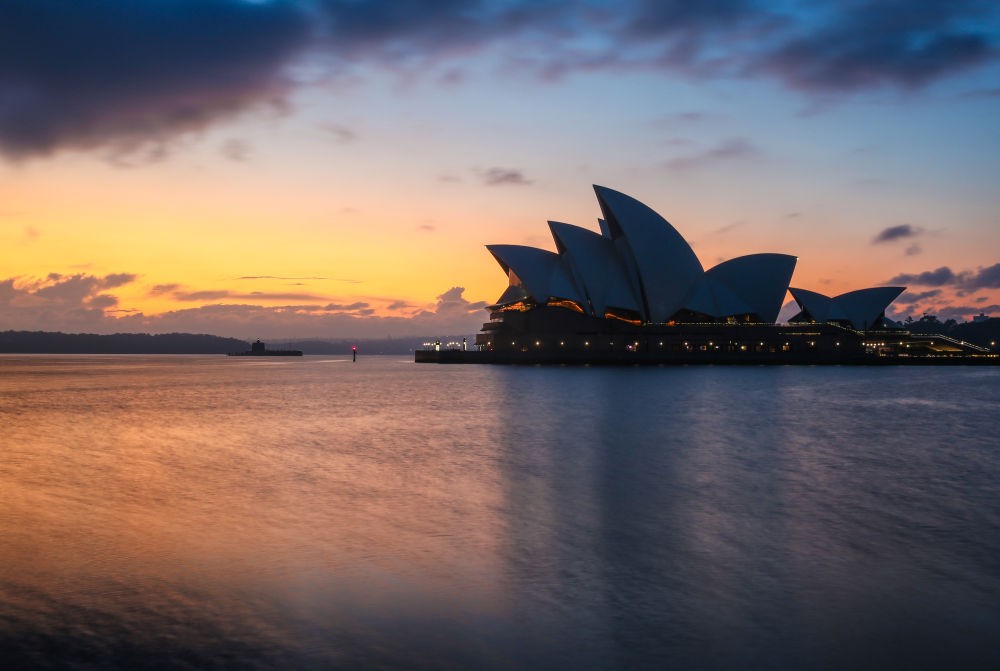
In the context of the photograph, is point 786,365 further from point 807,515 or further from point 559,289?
point 807,515

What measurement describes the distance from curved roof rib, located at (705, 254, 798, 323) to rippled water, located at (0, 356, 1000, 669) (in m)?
64.6

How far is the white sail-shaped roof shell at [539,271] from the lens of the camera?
77688mm

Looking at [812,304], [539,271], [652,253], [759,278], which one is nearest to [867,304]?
[812,304]

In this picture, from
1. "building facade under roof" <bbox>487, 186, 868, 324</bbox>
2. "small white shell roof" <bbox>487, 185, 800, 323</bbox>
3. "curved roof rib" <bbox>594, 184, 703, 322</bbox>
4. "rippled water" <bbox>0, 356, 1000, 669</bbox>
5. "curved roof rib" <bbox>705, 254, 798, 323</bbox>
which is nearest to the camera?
"rippled water" <bbox>0, 356, 1000, 669</bbox>

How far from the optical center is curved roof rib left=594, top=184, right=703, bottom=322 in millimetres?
69875

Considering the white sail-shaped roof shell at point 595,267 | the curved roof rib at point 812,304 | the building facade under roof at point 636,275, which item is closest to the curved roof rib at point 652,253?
the building facade under roof at point 636,275

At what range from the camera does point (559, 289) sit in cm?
7831

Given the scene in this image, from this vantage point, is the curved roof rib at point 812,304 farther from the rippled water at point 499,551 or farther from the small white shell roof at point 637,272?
the rippled water at point 499,551

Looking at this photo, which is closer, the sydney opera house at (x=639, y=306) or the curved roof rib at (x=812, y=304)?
the sydney opera house at (x=639, y=306)

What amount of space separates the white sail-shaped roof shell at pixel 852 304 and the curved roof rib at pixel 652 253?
2596 cm

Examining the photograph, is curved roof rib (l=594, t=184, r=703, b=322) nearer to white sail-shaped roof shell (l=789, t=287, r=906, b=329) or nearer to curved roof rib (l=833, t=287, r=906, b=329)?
white sail-shaped roof shell (l=789, t=287, r=906, b=329)

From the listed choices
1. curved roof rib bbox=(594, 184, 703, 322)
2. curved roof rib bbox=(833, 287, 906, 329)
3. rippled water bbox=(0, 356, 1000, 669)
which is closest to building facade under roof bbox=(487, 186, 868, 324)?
curved roof rib bbox=(594, 184, 703, 322)

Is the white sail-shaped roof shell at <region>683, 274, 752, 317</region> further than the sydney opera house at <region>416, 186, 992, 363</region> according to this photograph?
Yes

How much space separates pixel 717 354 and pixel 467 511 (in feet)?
253
